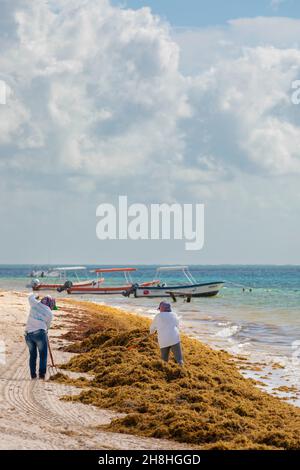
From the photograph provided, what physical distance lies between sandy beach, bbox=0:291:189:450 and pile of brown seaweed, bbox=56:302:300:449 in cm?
42

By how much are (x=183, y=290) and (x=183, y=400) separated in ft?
151

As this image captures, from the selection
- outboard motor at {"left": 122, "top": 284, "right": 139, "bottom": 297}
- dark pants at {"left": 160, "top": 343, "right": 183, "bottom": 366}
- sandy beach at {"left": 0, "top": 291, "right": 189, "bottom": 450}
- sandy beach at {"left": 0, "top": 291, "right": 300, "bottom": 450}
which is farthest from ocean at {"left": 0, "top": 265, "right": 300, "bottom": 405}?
outboard motor at {"left": 122, "top": 284, "right": 139, "bottom": 297}

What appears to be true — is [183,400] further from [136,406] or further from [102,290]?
[102,290]

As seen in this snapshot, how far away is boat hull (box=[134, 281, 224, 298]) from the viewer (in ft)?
190

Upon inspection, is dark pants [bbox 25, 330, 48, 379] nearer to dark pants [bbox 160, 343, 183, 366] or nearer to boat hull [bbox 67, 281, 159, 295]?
dark pants [bbox 160, 343, 183, 366]

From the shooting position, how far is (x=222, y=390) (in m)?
13.1

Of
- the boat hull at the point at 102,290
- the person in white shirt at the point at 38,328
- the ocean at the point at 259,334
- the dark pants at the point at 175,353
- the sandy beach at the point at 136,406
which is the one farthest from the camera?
the boat hull at the point at 102,290

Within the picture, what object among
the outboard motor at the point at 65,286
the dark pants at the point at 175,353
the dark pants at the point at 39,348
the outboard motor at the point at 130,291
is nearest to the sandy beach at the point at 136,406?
the dark pants at the point at 175,353

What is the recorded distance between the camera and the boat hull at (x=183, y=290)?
57844 millimetres

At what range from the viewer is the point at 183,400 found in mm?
11961

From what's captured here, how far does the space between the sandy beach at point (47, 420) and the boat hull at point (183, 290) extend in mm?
41528

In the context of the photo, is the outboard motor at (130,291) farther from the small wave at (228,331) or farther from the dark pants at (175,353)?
the dark pants at (175,353)

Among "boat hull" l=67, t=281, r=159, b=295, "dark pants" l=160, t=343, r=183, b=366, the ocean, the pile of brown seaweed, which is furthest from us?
"boat hull" l=67, t=281, r=159, b=295
